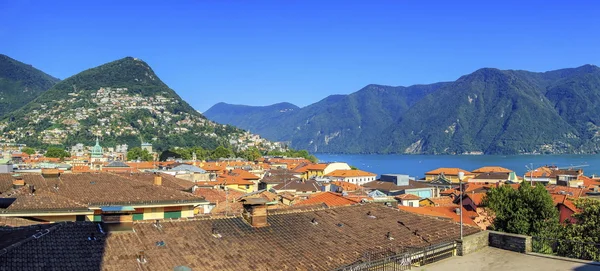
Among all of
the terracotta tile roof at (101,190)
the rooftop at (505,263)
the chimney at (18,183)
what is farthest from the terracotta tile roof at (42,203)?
the rooftop at (505,263)

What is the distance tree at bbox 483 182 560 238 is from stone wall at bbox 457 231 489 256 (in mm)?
22793

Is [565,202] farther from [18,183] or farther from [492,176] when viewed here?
[492,176]

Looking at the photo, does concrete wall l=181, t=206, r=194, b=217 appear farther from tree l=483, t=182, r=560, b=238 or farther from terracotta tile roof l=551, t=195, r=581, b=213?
terracotta tile roof l=551, t=195, r=581, b=213

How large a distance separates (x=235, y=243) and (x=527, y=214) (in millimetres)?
29904

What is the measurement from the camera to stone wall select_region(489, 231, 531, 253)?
45.4ft

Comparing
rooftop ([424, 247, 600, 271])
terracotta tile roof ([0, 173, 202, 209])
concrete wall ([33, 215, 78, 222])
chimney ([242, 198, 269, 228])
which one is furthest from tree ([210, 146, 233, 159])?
rooftop ([424, 247, 600, 271])

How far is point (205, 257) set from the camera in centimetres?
1230

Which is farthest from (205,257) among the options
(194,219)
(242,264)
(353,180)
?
(353,180)

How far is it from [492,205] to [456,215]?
2958mm

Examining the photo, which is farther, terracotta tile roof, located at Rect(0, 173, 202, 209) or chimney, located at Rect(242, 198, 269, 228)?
terracotta tile roof, located at Rect(0, 173, 202, 209)

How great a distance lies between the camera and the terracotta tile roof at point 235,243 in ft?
36.3

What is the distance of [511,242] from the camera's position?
564 inches

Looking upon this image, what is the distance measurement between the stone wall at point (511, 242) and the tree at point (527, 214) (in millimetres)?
22766

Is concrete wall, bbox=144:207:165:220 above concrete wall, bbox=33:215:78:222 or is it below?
below
